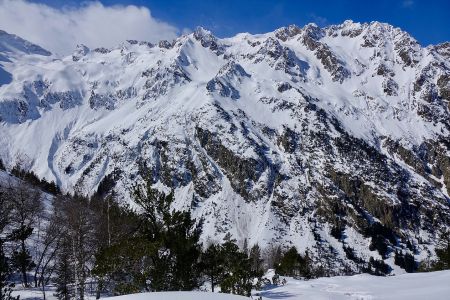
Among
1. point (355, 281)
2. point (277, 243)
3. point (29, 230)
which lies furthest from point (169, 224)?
point (277, 243)

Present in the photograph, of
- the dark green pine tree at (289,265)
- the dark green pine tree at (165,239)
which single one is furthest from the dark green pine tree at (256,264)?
the dark green pine tree at (165,239)

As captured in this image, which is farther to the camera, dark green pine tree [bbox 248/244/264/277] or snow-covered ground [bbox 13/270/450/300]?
dark green pine tree [bbox 248/244/264/277]

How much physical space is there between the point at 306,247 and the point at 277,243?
41.2ft

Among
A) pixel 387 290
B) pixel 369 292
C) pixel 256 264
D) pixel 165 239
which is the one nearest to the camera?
pixel 165 239

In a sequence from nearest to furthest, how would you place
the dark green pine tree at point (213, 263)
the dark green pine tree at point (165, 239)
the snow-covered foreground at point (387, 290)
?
the snow-covered foreground at point (387, 290), the dark green pine tree at point (165, 239), the dark green pine tree at point (213, 263)

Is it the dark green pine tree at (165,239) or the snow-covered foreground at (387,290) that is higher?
the dark green pine tree at (165,239)

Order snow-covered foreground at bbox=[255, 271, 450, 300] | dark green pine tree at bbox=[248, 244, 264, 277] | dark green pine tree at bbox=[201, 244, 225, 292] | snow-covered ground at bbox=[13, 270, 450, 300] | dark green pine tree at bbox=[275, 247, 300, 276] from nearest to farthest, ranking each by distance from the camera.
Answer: snow-covered ground at bbox=[13, 270, 450, 300]
snow-covered foreground at bbox=[255, 271, 450, 300]
dark green pine tree at bbox=[201, 244, 225, 292]
dark green pine tree at bbox=[248, 244, 264, 277]
dark green pine tree at bbox=[275, 247, 300, 276]

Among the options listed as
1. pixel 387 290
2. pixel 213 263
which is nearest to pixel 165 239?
pixel 387 290

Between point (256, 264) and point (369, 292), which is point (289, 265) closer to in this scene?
point (256, 264)

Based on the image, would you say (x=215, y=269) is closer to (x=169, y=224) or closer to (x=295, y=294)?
(x=295, y=294)

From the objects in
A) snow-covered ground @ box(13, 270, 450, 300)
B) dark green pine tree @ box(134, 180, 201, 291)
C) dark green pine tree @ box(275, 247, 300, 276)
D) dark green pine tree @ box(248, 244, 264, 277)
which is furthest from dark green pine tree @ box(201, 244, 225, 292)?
dark green pine tree @ box(275, 247, 300, 276)

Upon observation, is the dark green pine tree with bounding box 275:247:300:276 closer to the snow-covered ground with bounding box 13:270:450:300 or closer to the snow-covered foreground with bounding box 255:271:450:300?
the snow-covered ground with bounding box 13:270:450:300

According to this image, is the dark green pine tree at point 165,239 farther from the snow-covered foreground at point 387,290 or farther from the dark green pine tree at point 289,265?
the dark green pine tree at point 289,265

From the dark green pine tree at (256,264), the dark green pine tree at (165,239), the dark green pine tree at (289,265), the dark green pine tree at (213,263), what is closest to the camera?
the dark green pine tree at (165,239)
